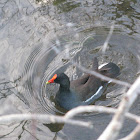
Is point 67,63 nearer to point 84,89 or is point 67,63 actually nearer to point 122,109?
point 84,89

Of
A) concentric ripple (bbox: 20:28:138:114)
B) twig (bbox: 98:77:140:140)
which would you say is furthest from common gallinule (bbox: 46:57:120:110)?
twig (bbox: 98:77:140:140)

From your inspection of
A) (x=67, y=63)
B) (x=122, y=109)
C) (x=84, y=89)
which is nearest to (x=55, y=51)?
(x=67, y=63)

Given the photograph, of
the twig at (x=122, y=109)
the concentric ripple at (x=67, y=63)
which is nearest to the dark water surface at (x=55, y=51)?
the concentric ripple at (x=67, y=63)

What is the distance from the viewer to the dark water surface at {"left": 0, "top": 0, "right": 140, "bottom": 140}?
425 cm

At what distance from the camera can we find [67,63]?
5148 mm

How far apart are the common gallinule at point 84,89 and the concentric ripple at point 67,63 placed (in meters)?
0.15

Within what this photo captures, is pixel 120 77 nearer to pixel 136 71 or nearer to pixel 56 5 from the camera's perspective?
pixel 136 71

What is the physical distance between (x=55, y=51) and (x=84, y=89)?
1.16 m

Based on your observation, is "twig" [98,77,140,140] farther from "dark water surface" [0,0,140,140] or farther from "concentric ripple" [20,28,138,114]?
"concentric ripple" [20,28,138,114]

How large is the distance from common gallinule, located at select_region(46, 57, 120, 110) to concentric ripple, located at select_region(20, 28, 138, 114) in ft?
0.48

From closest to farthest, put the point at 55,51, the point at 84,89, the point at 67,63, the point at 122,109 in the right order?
the point at 122,109 → the point at 84,89 → the point at 67,63 → the point at 55,51

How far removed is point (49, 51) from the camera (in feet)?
17.5

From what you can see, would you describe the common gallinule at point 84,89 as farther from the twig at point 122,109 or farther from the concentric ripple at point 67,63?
the twig at point 122,109

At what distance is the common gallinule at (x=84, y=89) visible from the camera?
14.8 feet
